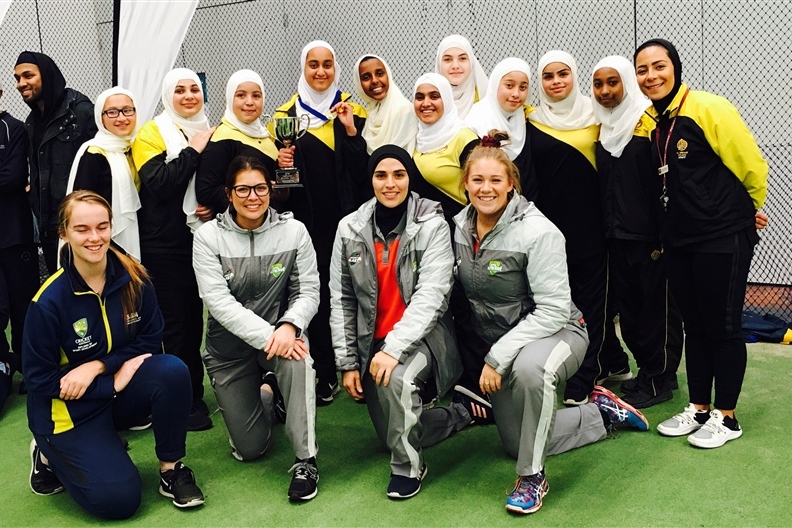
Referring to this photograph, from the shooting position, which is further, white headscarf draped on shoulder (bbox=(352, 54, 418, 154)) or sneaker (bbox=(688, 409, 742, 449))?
white headscarf draped on shoulder (bbox=(352, 54, 418, 154))

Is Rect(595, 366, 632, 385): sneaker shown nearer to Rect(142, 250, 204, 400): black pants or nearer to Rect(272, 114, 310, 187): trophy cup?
Rect(272, 114, 310, 187): trophy cup

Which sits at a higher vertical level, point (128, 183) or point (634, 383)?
point (128, 183)

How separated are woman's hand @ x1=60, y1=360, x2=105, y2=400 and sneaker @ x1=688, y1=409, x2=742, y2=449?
7.85 feet

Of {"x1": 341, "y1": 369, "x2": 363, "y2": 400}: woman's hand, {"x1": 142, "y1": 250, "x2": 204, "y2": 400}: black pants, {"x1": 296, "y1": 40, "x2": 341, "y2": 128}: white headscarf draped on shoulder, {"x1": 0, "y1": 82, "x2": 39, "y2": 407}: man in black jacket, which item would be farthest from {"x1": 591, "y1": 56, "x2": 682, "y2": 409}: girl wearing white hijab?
{"x1": 0, "y1": 82, "x2": 39, "y2": 407}: man in black jacket

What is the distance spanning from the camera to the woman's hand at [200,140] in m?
3.66

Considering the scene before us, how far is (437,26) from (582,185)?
281cm

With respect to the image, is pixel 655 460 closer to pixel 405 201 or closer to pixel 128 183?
pixel 405 201

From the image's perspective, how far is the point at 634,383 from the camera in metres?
3.93

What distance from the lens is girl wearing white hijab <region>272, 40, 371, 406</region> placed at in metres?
3.84

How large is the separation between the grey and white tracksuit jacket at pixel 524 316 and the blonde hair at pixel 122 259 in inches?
49.7

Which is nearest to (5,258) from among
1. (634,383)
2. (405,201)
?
(405,201)

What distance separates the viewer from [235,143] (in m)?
3.71

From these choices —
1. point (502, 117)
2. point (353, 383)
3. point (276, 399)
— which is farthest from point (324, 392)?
point (502, 117)

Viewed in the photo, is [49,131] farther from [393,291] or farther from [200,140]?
[393,291]
